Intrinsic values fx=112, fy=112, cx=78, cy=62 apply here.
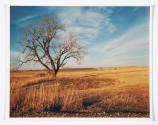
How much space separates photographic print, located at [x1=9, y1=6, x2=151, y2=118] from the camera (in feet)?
6.39

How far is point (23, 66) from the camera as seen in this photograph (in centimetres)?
197

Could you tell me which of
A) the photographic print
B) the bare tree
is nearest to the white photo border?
the photographic print

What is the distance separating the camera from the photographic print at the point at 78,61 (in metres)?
1.95

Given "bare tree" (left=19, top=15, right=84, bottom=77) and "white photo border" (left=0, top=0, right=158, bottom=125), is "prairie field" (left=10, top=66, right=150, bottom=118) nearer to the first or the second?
"white photo border" (left=0, top=0, right=158, bottom=125)

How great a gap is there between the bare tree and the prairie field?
7.6 inches

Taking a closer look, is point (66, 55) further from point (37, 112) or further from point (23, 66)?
point (37, 112)

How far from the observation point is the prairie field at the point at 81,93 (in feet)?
6.35

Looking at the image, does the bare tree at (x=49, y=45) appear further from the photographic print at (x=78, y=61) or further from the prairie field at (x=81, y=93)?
the prairie field at (x=81, y=93)

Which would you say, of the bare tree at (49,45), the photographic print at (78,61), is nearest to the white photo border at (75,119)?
the photographic print at (78,61)

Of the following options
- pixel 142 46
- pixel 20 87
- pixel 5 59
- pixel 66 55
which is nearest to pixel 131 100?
pixel 142 46

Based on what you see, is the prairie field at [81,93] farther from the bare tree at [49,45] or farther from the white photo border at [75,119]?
the bare tree at [49,45]

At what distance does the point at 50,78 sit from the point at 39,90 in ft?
0.92

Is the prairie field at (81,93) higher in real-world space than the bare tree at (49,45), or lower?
lower

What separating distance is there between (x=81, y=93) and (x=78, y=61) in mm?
568
